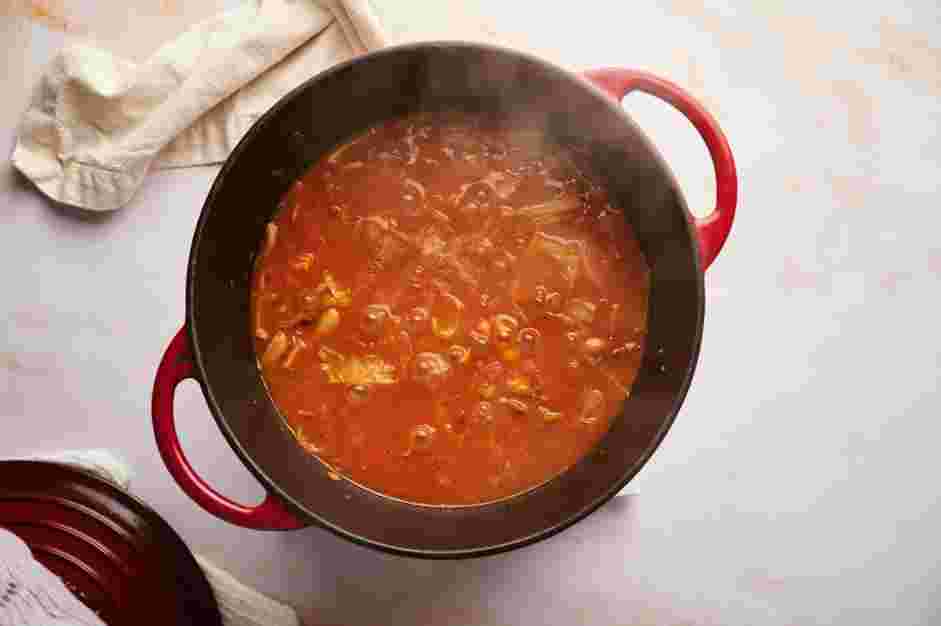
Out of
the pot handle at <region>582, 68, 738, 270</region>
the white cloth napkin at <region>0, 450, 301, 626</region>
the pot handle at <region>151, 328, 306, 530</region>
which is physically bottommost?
the white cloth napkin at <region>0, 450, 301, 626</region>

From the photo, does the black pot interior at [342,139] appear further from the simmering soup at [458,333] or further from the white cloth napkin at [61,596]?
the white cloth napkin at [61,596]

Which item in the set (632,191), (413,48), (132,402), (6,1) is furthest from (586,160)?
(6,1)

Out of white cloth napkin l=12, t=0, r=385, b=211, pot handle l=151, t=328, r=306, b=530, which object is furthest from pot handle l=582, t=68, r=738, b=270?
pot handle l=151, t=328, r=306, b=530

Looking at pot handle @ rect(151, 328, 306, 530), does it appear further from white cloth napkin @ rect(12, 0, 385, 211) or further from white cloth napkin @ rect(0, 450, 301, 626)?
white cloth napkin @ rect(12, 0, 385, 211)

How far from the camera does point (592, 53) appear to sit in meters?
1.92

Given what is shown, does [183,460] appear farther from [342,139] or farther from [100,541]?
[342,139]

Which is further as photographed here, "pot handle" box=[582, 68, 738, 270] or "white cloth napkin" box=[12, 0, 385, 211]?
"white cloth napkin" box=[12, 0, 385, 211]

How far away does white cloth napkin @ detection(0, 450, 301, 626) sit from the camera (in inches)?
73.3

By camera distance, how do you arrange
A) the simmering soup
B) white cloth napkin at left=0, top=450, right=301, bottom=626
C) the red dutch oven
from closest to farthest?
1. the red dutch oven
2. the simmering soup
3. white cloth napkin at left=0, top=450, right=301, bottom=626

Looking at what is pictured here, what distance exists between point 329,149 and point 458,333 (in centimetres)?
44

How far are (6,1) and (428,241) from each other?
3.57 feet

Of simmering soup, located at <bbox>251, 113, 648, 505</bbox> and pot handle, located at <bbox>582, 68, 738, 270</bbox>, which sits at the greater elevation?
pot handle, located at <bbox>582, 68, 738, 270</bbox>

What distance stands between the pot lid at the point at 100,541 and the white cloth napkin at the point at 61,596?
0.8 inches

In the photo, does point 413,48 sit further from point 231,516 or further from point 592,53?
point 231,516
